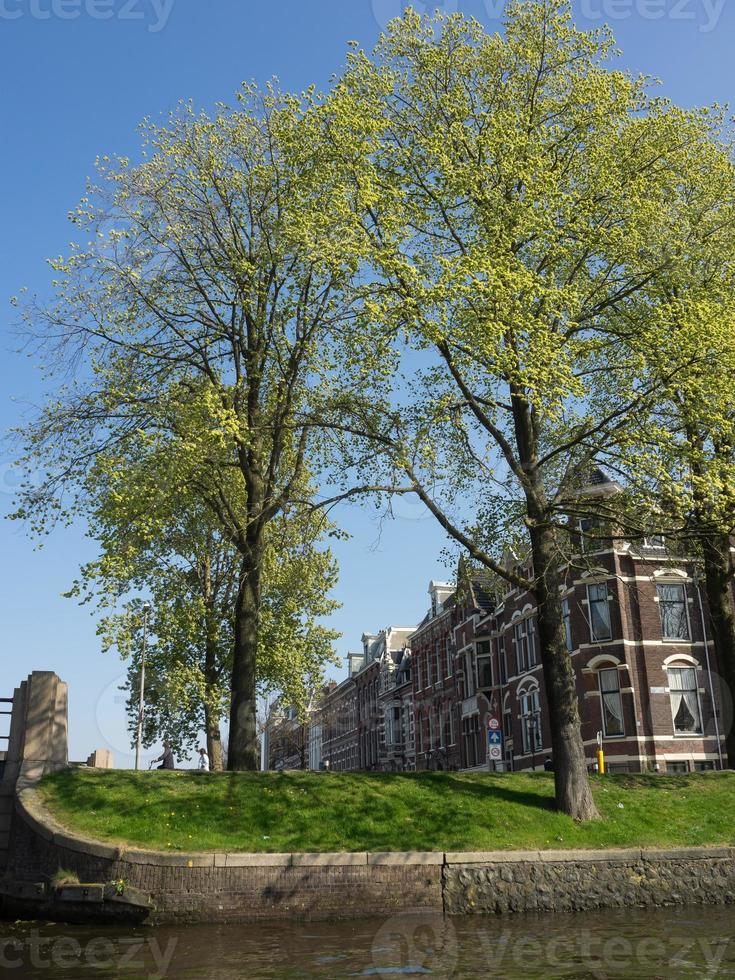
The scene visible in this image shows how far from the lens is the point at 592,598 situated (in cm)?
4362

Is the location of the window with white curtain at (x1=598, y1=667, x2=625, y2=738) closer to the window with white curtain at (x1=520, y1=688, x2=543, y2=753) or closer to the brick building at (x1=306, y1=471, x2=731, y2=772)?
the brick building at (x1=306, y1=471, x2=731, y2=772)

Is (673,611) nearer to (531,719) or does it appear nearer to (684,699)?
(684,699)

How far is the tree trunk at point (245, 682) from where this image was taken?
2233 centimetres

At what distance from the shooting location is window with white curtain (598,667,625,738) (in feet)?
137

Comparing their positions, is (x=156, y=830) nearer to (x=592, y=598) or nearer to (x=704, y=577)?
(x=704, y=577)

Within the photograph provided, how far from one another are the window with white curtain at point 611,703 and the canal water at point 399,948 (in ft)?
85.7

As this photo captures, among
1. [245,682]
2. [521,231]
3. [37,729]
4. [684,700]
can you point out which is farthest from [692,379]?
[684,700]

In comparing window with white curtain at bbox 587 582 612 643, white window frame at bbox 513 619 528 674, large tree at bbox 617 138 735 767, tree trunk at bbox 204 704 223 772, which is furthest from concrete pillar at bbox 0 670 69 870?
white window frame at bbox 513 619 528 674

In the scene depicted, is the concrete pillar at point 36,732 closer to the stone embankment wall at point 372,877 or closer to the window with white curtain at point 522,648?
the stone embankment wall at point 372,877

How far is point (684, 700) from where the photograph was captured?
41.8 meters

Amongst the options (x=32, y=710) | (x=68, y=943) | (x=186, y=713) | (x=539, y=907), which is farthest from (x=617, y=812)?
(x=186, y=713)

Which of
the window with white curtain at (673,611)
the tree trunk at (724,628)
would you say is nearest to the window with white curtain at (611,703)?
the window with white curtain at (673,611)

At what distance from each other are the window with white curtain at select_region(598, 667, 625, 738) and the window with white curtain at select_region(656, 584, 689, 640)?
3231 mm

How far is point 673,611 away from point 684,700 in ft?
14.0
